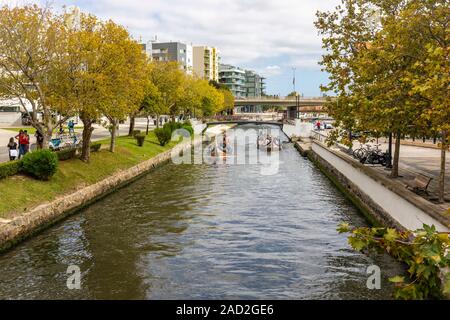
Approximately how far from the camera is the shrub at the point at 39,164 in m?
25.6

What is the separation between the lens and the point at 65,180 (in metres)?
27.8

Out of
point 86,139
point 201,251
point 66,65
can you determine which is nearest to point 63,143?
point 86,139

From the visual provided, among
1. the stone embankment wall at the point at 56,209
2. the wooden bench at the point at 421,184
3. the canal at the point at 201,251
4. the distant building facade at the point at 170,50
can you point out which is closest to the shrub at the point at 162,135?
the stone embankment wall at the point at 56,209

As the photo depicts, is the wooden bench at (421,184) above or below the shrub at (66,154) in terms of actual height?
below

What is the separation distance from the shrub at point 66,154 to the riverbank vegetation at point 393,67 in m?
17.8

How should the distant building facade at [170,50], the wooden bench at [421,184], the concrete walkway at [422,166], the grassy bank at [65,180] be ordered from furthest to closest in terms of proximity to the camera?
the distant building facade at [170,50] < the concrete walkway at [422,166] < the grassy bank at [65,180] < the wooden bench at [421,184]

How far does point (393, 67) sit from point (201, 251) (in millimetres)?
11515

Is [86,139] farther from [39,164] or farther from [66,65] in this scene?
[39,164]

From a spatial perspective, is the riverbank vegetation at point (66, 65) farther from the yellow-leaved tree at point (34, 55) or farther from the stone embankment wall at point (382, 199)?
the stone embankment wall at point (382, 199)

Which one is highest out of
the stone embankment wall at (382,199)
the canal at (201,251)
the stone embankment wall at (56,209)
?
the stone embankment wall at (382,199)

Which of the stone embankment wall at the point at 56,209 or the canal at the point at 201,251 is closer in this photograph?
the canal at the point at 201,251

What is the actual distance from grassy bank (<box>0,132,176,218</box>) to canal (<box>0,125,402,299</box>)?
5.72 feet
